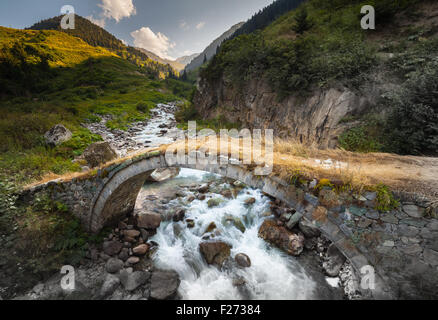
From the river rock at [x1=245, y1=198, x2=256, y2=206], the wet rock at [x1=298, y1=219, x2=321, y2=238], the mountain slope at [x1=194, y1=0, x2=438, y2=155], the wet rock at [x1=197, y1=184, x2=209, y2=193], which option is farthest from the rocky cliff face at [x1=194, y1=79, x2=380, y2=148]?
the wet rock at [x1=197, y1=184, x2=209, y2=193]

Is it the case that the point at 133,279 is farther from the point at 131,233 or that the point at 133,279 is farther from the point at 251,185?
the point at 251,185

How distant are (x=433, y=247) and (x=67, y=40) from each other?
10411cm

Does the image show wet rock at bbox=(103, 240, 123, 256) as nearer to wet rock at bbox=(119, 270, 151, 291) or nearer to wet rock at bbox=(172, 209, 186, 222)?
wet rock at bbox=(119, 270, 151, 291)

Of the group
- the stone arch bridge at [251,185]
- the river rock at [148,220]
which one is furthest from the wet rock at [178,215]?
the stone arch bridge at [251,185]

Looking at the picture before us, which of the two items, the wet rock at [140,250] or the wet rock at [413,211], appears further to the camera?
the wet rock at [140,250]

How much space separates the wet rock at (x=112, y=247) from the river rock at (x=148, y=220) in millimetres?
1076

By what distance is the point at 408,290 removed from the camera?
2.72 metres

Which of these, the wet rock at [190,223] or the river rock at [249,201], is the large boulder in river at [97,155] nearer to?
the wet rock at [190,223]

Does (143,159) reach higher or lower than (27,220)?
higher

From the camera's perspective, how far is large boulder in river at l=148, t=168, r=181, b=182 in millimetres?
10705

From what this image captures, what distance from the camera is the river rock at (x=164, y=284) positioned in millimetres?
4867

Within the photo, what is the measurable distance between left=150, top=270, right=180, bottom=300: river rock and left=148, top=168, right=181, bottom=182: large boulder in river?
240 inches

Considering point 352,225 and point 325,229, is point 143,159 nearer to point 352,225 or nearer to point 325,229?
point 325,229
